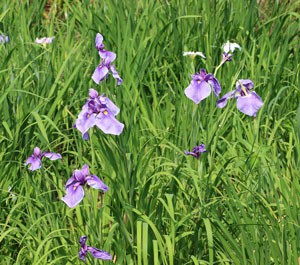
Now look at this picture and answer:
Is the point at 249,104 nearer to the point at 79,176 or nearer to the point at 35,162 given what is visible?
the point at 79,176

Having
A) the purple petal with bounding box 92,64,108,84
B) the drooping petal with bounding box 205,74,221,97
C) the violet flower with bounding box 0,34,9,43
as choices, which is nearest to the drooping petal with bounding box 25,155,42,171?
the purple petal with bounding box 92,64,108,84

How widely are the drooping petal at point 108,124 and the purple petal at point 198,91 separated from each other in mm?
336

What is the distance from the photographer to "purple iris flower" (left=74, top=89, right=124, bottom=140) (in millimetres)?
1972

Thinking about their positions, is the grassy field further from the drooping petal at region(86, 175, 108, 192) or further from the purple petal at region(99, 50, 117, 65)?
the purple petal at region(99, 50, 117, 65)

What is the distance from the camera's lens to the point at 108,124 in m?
1.98

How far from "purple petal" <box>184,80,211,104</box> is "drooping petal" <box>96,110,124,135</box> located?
1.10 feet

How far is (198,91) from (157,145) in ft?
0.77

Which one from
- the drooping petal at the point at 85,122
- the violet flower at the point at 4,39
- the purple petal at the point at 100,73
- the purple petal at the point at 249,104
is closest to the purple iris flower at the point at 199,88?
the purple petal at the point at 249,104

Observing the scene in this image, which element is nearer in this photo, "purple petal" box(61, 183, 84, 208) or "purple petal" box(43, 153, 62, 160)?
"purple petal" box(61, 183, 84, 208)

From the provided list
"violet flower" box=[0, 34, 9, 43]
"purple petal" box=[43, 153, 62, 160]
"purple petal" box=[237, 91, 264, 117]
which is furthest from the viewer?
"violet flower" box=[0, 34, 9, 43]

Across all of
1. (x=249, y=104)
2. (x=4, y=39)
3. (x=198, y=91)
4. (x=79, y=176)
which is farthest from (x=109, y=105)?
(x=4, y=39)

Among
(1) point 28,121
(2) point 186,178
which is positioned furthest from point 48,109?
(2) point 186,178

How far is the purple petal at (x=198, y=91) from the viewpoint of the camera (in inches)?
87.7

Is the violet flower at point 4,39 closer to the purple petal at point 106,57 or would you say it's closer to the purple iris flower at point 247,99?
the purple petal at point 106,57
